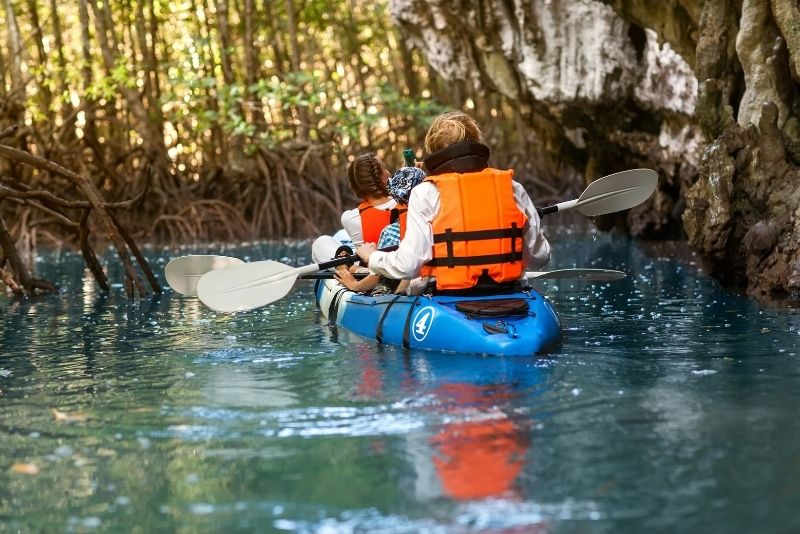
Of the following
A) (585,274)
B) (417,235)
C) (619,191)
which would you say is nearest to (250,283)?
(417,235)

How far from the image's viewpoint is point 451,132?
19.5 ft

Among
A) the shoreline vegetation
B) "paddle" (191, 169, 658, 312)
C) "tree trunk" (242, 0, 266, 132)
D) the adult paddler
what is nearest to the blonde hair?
the adult paddler

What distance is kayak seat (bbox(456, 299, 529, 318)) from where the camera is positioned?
579 cm

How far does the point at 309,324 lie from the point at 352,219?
73 cm

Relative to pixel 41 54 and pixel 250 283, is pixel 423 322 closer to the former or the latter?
pixel 250 283

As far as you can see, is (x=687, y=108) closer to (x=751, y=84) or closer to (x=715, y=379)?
(x=751, y=84)

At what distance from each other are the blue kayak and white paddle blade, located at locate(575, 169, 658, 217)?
1318 millimetres

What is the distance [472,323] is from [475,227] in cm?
48

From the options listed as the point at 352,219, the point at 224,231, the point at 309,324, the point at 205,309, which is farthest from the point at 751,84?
the point at 224,231

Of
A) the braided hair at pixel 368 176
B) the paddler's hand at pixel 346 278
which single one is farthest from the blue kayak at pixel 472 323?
the braided hair at pixel 368 176

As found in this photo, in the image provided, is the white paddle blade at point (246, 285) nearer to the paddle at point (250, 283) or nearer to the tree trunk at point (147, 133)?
the paddle at point (250, 283)

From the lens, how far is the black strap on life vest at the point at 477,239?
19.1 ft

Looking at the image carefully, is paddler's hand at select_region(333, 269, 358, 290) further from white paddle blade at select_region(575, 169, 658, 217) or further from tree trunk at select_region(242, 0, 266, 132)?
tree trunk at select_region(242, 0, 266, 132)

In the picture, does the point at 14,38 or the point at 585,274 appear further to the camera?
the point at 14,38
